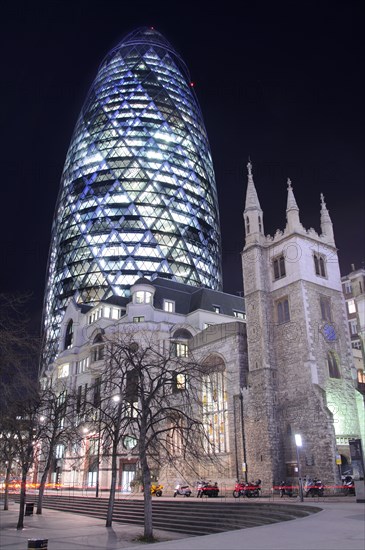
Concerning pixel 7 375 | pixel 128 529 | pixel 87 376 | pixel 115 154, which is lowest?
pixel 128 529

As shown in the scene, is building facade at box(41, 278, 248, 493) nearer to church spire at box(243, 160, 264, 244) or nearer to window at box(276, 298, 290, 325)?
window at box(276, 298, 290, 325)

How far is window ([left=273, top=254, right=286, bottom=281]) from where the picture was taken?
43.3 meters

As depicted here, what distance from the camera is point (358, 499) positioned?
2183cm

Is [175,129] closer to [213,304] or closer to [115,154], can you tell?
[115,154]

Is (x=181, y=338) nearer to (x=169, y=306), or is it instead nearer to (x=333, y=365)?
(x=169, y=306)

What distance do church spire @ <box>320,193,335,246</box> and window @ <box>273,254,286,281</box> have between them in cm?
542

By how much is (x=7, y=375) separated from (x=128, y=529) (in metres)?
12.8

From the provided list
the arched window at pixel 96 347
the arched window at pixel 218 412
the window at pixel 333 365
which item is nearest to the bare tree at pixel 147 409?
the arched window at pixel 218 412

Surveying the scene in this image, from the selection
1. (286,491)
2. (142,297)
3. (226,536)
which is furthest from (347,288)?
(226,536)

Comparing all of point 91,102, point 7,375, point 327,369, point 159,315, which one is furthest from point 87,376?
point 91,102

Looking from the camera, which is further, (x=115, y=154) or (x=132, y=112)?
(x=132, y=112)

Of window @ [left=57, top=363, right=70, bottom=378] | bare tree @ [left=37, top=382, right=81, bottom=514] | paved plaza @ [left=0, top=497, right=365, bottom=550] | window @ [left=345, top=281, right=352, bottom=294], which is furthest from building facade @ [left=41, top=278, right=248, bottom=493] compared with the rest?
paved plaza @ [left=0, top=497, right=365, bottom=550]

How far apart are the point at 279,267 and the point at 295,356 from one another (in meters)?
8.40

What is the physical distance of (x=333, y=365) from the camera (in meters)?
40.4
